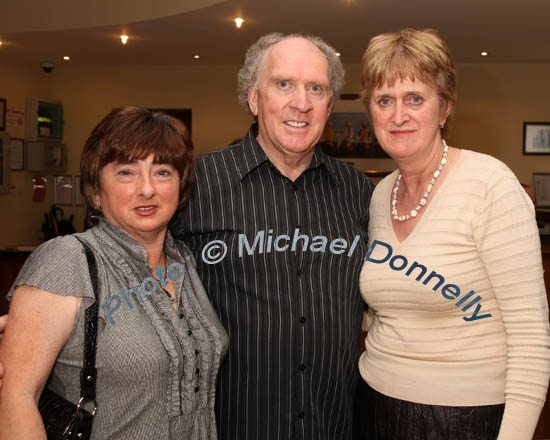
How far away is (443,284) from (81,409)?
1.02m

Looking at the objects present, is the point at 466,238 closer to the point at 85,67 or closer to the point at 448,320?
the point at 448,320

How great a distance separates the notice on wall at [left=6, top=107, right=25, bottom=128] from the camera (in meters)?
8.86

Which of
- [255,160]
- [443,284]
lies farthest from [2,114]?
[443,284]

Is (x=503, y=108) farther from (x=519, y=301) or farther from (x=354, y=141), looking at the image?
(x=519, y=301)

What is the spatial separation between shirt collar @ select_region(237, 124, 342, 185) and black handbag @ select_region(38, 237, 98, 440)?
0.78 metres

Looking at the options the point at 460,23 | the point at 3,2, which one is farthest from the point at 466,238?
the point at 3,2

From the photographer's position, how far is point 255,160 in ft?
6.63

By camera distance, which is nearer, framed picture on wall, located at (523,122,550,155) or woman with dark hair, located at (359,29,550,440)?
woman with dark hair, located at (359,29,550,440)

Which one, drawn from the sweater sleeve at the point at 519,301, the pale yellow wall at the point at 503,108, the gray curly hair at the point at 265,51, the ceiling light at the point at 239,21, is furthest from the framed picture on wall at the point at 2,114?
the sweater sleeve at the point at 519,301

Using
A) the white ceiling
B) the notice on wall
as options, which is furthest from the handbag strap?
the notice on wall

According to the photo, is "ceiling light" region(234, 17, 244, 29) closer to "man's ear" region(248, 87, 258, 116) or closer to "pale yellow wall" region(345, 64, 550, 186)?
"pale yellow wall" region(345, 64, 550, 186)

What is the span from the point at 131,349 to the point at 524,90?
346 inches

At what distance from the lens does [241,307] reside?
6.18 ft

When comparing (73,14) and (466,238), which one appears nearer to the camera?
(466,238)
